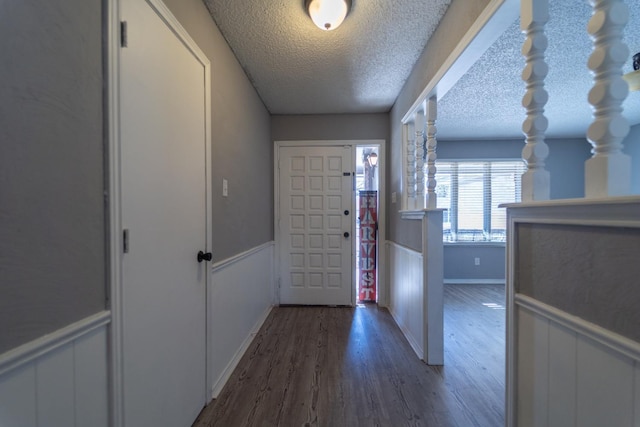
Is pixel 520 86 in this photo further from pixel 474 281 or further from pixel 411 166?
pixel 474 281

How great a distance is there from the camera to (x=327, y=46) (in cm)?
206

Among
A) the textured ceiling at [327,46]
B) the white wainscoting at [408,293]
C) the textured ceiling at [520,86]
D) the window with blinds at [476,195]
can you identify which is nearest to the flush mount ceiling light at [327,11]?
the textured ceiling at [327,46]

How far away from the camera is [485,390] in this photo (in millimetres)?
1771

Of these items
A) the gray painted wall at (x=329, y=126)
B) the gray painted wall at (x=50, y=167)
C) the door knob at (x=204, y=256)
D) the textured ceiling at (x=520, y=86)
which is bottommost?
the door knob at (x=204, y=256)

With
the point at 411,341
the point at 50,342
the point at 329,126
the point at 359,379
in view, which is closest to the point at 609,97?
the point at 50,342

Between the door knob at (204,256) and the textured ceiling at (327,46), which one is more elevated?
the textured ceiling at (327,46)

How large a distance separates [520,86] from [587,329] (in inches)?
109

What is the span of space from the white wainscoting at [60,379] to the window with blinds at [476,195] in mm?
4762

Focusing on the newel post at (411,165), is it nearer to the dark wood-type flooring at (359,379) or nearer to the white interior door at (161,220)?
the dark wood-type flooring at (359,379)

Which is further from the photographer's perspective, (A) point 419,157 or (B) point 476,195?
(B) point 476,195

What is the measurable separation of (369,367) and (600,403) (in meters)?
1.48

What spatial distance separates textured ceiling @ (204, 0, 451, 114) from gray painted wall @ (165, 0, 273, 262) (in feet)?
0.52

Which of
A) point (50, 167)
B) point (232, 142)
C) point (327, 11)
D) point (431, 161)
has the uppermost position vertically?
point (327, 11)

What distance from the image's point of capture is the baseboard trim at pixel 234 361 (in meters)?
1.74
